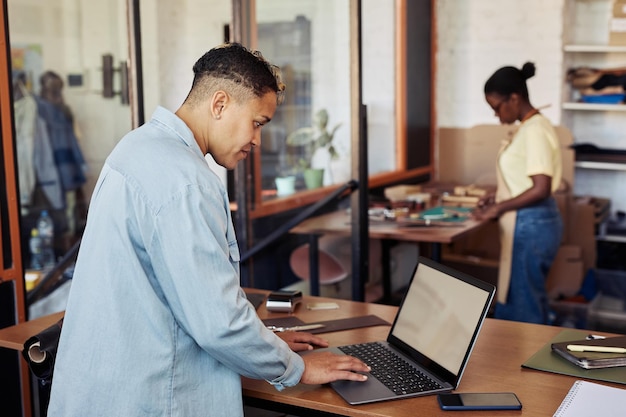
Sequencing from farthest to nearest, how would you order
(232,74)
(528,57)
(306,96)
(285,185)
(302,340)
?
(528,57)
(306,96)
(285,185)
(302,340)
(232,74)

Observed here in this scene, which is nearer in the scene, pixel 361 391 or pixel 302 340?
pixel 361 391

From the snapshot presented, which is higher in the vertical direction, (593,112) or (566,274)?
(593,112)

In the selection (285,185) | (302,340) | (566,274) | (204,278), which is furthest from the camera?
(566,274)

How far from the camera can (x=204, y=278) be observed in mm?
1562

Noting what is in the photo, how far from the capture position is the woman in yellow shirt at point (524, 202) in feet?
13.3

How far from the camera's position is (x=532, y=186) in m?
4.08

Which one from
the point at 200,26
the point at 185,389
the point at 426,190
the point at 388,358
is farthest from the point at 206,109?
the point at 426,190

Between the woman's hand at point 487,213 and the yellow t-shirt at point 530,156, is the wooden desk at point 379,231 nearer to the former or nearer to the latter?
the woman's hand at point 487,213

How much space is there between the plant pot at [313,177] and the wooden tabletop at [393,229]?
26cm

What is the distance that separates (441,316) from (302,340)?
1.30ft

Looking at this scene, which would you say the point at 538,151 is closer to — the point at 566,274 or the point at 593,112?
the point at 566,274

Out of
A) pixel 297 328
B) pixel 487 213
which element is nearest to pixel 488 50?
pixel 487 213

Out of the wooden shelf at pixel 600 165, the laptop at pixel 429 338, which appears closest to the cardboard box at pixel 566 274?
the wooden shelf at pixel 600 165

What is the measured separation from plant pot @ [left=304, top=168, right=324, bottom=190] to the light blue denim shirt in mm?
2683
